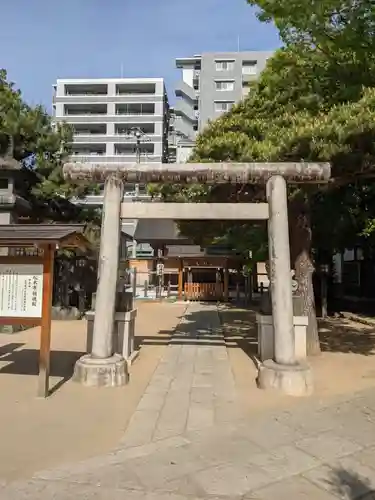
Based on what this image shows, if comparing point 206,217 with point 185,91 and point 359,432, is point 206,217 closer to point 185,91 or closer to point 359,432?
point 359,432

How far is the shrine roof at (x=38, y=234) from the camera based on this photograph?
603 centimetres

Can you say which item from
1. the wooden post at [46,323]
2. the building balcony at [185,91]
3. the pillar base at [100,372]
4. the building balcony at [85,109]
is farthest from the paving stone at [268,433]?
the building balcony at [85,109]

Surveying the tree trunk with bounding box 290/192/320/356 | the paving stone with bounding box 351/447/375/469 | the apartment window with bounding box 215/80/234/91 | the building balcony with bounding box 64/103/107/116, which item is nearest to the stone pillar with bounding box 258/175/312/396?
the paving stone with bounding box 351/447/375/469

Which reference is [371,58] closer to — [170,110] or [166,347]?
[166,347]

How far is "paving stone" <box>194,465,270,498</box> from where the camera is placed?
349cm

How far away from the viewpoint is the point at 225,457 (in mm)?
4113

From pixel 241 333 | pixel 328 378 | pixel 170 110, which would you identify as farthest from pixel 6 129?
pixel 170 110

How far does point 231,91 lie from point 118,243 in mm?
54804

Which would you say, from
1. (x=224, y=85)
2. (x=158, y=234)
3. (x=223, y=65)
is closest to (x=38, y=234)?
(x=158, y=234)

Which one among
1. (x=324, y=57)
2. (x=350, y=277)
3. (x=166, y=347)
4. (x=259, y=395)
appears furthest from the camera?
(x=350, y=277)

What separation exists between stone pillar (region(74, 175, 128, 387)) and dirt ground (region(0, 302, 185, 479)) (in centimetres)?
22

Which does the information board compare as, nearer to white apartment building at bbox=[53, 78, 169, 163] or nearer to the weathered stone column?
the weathered stone column

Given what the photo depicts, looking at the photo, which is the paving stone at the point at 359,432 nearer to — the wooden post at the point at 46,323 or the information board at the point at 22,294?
the wooden post at the point at 46,323

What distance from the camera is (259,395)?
20.9 feet
